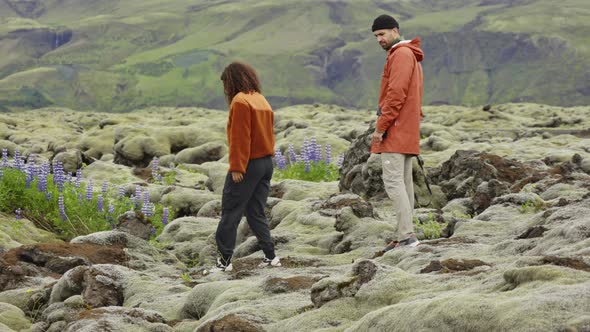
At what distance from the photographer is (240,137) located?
1484 centimetres

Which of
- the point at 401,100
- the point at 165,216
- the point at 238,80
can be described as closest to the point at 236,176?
the point at 238,80

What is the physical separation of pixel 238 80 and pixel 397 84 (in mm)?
3093

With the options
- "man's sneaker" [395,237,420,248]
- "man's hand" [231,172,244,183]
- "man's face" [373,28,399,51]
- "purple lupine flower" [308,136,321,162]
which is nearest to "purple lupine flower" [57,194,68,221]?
"man's hand" [231,172,244,183]

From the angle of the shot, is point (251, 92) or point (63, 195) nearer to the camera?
point (251, 92)

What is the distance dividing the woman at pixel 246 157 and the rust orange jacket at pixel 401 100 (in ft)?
7.38

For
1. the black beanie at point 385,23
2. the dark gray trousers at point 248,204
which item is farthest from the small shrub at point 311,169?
the black beanie at point 385,23

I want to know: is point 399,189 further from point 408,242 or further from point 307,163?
point 307,163

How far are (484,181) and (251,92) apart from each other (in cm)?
935

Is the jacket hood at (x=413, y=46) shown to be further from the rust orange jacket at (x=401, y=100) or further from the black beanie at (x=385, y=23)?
the black beanie at (x=385, y=23)

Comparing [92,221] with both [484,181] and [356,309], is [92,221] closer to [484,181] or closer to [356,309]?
[484,181]

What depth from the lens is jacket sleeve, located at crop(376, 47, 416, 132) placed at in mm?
14539

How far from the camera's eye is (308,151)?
93.6 feet

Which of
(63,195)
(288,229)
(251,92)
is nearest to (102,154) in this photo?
(63,195)

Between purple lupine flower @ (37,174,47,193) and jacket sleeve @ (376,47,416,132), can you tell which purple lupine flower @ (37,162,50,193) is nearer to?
purple lupine flower @ (37,174,47,193)
